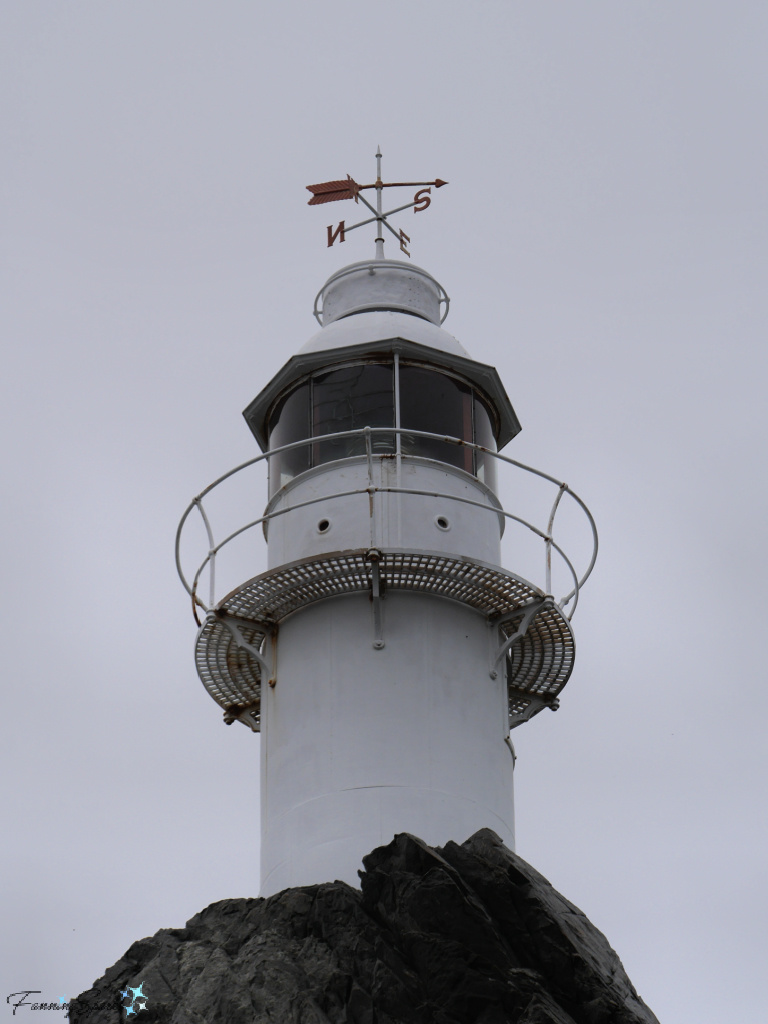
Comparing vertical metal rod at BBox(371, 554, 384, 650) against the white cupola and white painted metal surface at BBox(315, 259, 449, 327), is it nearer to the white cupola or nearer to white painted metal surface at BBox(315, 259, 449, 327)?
the white cupola

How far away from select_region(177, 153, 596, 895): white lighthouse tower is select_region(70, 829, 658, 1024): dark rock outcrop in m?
1.36

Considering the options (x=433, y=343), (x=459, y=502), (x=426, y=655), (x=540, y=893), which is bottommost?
(x=540, y=893)

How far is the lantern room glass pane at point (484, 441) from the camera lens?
2952cm

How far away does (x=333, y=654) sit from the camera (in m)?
26.9

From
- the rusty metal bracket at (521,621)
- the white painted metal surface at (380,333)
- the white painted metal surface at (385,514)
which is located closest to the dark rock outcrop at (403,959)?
the rusty metal bracket at (521,621)

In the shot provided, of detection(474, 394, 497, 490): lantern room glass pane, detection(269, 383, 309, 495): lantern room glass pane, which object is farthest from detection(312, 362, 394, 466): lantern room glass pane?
detection(474, 394, 497, 490): lantern room glass pane

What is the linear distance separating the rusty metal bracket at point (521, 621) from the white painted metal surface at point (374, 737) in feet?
0.81

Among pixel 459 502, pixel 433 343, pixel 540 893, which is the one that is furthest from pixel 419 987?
pixel 433 343

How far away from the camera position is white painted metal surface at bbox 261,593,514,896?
1005 inches

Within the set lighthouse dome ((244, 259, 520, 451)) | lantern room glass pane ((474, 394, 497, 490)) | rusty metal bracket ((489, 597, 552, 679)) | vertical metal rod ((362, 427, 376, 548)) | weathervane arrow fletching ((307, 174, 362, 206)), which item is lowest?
rusty metal bracket ((489, 597, 552, 679))

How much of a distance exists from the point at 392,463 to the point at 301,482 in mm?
1533

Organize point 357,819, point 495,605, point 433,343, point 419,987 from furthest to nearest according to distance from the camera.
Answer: point 433,343
point 495,605
point 357,819
point 419,987

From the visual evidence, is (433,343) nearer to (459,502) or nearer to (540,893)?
(459,502)

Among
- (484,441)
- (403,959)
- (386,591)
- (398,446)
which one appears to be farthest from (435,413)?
(403,959)
